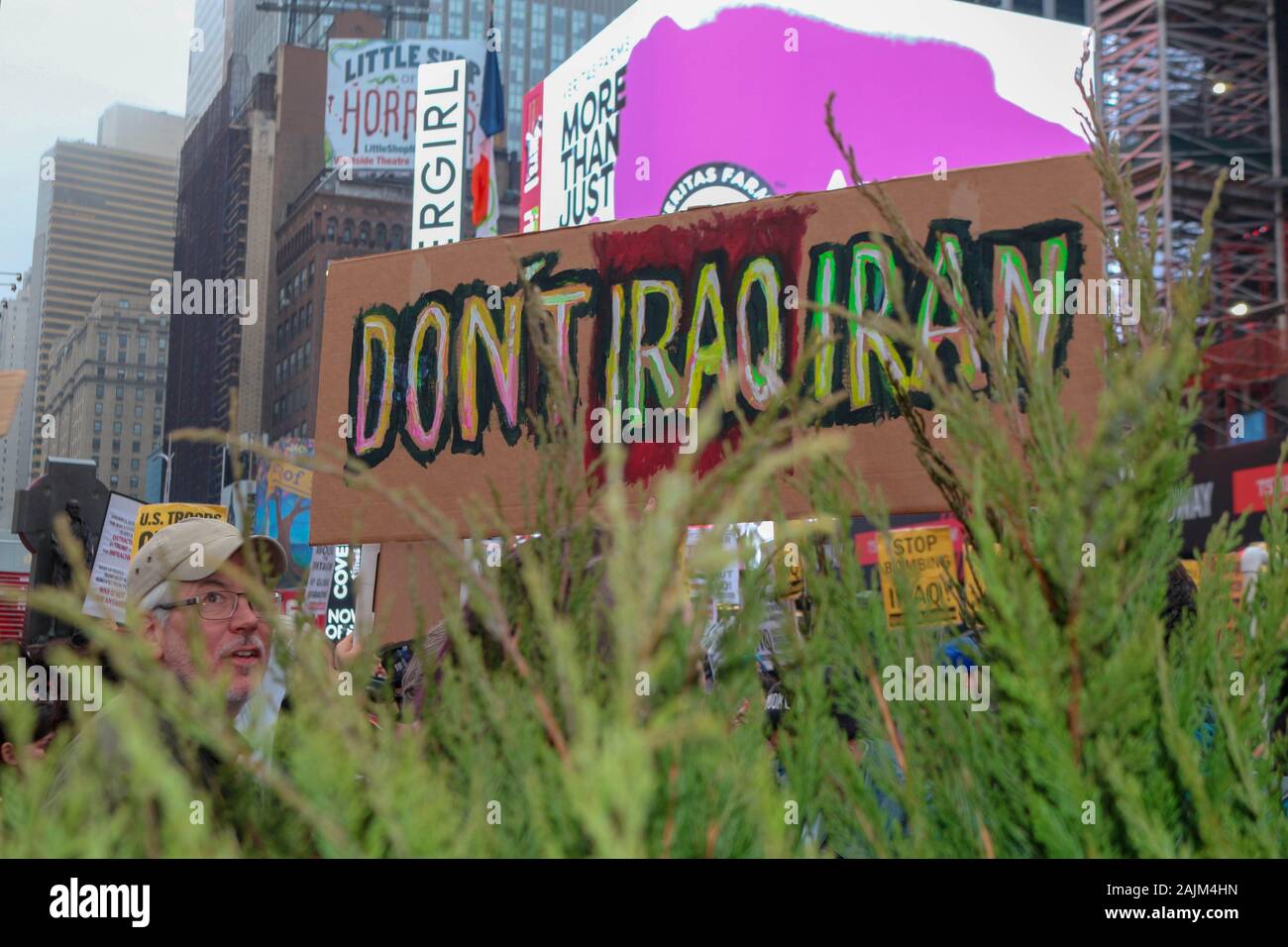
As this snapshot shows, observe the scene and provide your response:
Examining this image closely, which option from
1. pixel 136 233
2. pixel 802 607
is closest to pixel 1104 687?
pixel 802 607

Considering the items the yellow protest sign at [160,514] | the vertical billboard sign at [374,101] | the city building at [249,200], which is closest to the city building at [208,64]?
the city building at [249,200]

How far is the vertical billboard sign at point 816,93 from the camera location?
95.3 feet

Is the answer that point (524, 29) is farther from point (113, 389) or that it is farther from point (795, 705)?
point (795, 705)

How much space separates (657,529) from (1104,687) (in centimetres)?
56

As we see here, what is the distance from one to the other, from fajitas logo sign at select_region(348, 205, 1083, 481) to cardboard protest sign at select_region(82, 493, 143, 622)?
4.00m

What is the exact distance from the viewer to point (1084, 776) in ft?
3.58

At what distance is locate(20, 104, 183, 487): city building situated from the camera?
161000 millimetres

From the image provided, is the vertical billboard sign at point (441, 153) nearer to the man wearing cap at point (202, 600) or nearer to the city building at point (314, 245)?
the city building at point (314, 245)

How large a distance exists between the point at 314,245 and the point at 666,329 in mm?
81139

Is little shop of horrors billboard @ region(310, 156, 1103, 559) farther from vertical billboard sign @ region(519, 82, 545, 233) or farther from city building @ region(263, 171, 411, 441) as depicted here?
city building @ region(263, 171, 411, 441)

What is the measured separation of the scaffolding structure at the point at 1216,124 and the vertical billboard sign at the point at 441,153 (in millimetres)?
21792

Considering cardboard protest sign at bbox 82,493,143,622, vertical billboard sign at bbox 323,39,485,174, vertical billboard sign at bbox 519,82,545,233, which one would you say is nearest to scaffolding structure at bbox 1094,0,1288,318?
vertical billboard sign at bbox 519,82,545,233

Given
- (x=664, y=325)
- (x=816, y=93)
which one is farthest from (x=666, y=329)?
(x=816, y=93)
